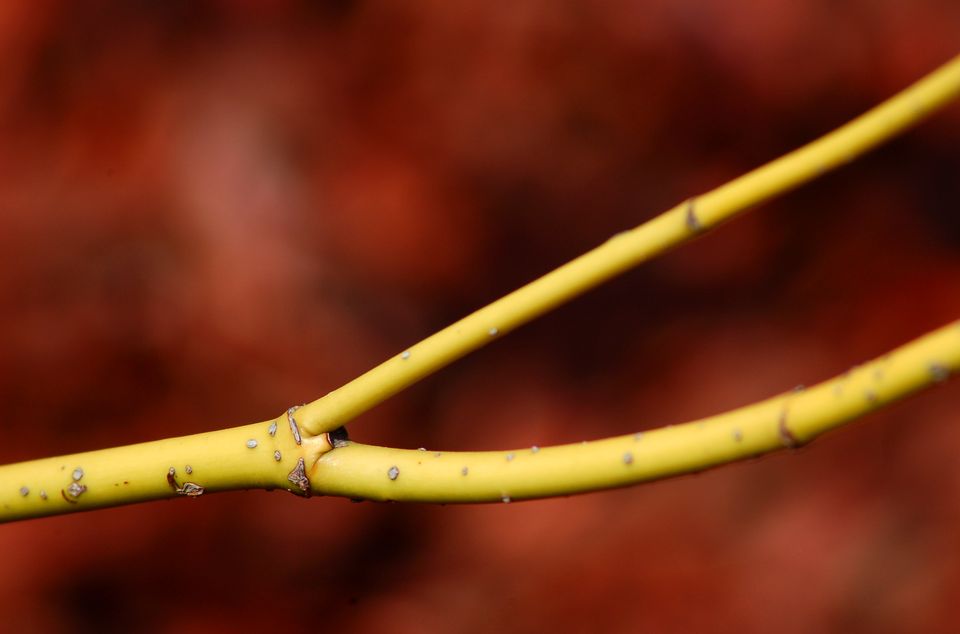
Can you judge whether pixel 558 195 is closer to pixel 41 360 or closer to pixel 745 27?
pixel 745 27

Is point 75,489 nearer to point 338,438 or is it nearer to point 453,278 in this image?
point 338,438

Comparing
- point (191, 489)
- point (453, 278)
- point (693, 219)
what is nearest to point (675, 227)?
point (693, 219)

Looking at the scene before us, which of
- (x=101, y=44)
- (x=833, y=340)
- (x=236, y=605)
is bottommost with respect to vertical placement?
(x=236, y=605)

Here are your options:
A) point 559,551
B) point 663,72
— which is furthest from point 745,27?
point 559,551

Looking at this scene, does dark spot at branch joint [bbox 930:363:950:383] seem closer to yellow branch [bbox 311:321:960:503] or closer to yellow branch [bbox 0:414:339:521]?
yellow branch [bbox 311:321:960:503]

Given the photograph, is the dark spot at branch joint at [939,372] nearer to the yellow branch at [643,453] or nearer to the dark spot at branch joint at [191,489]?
the yellow branch at [643,453]
